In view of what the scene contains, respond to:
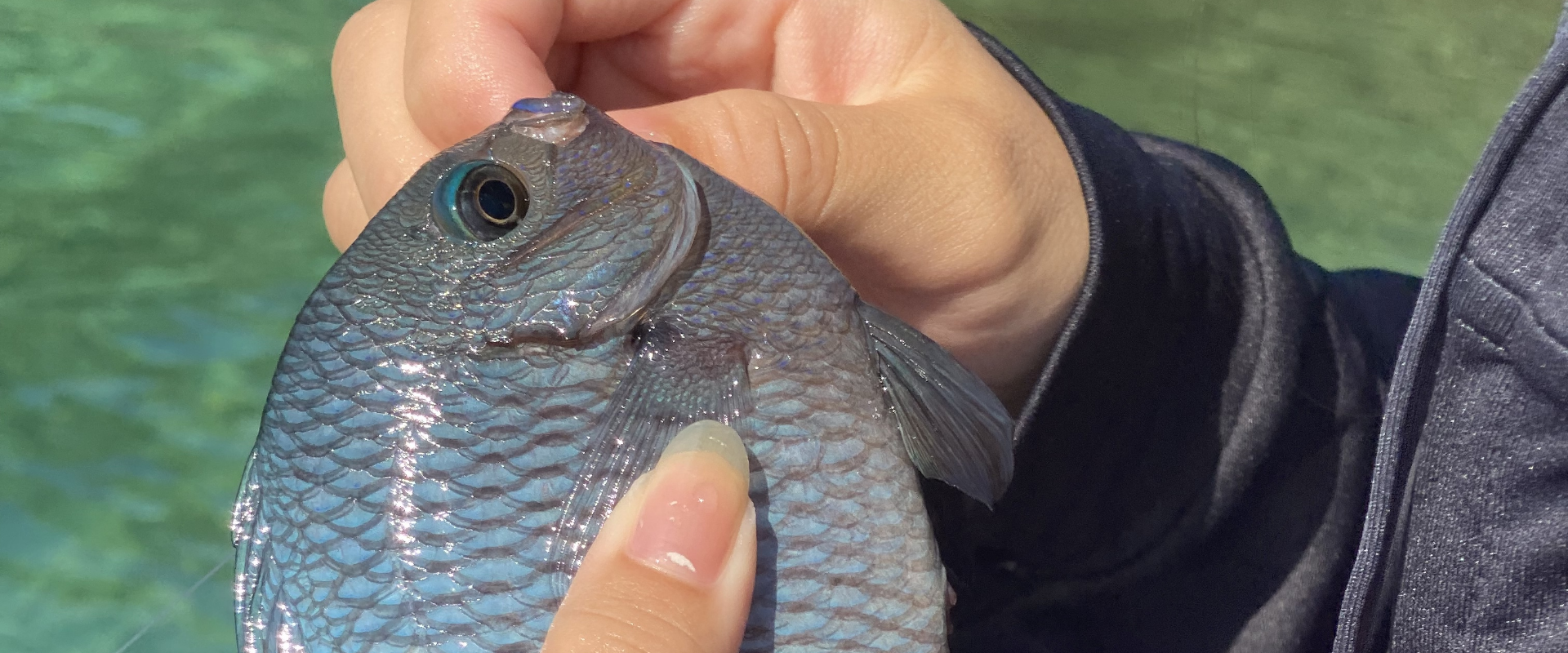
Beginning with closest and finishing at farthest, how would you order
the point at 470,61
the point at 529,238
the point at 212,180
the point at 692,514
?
the point at 692,514
the point at 529,238
the point at 470,61
the point at 212,180

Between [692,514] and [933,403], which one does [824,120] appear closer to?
[933,403]

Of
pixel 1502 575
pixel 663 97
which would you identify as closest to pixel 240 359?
pixel 663 97

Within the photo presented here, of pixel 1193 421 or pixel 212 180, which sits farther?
pixel 212 180

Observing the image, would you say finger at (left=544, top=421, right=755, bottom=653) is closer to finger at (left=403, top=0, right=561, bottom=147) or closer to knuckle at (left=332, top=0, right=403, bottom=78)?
finger at (left=403, top=0, right=561, bottom=147)

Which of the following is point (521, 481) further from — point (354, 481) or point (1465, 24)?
point (1465, 24)

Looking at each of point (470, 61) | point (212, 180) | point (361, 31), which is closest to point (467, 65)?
point (470, 61)

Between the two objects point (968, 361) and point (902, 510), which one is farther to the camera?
point (968, 361)
